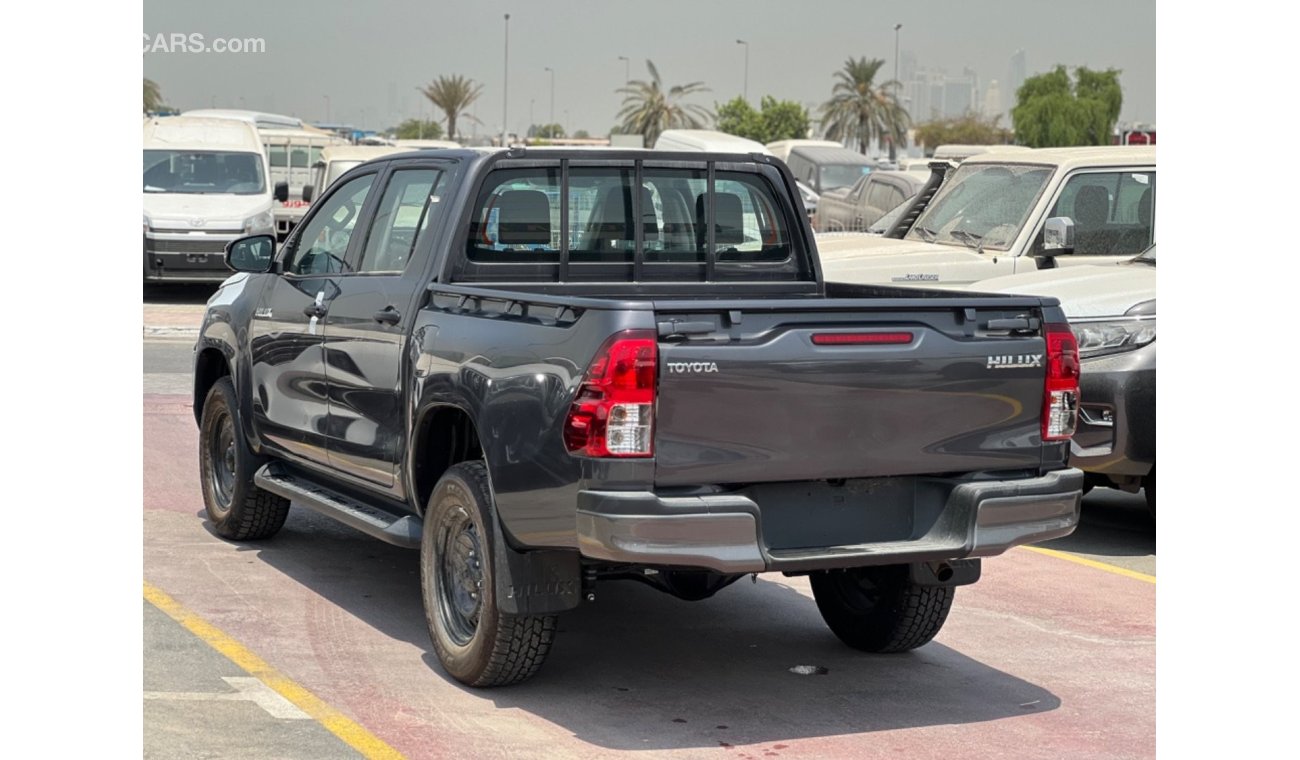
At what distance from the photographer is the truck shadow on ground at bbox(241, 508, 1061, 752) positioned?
19.0 feet

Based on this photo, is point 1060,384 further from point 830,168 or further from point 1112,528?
point 830,168

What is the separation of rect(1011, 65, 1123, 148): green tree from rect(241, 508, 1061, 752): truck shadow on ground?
10098 centimetres

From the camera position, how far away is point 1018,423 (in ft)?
19.2

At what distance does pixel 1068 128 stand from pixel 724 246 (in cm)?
10609

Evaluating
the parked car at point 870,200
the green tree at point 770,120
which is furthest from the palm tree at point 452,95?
the parked car at point 870,200

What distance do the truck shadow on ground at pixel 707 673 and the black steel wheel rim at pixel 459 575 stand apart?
0.20m

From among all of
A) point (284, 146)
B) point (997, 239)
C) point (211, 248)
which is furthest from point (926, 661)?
point (284, 146)

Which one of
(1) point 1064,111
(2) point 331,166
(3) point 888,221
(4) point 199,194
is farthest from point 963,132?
(3) point 888,221

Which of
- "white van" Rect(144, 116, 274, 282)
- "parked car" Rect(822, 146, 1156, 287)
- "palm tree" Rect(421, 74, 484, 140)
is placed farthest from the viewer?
"palm tree" Rect(421, 74, 484, 140)

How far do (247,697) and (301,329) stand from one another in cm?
216

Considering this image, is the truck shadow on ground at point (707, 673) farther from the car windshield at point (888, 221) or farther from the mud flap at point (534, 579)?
the car windshield at point (888, 221)

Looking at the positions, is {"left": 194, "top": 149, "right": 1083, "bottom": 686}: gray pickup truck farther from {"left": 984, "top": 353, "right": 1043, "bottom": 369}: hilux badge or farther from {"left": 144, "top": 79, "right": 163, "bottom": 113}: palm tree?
{"left": 144, "top": 79, "right": 163, "bottom": 113}: palm tree

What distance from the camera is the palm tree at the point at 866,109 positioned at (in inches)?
4003

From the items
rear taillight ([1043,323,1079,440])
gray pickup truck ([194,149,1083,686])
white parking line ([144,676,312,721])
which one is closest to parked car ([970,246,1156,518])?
gray pickup truck ([194,149,1083,686])
